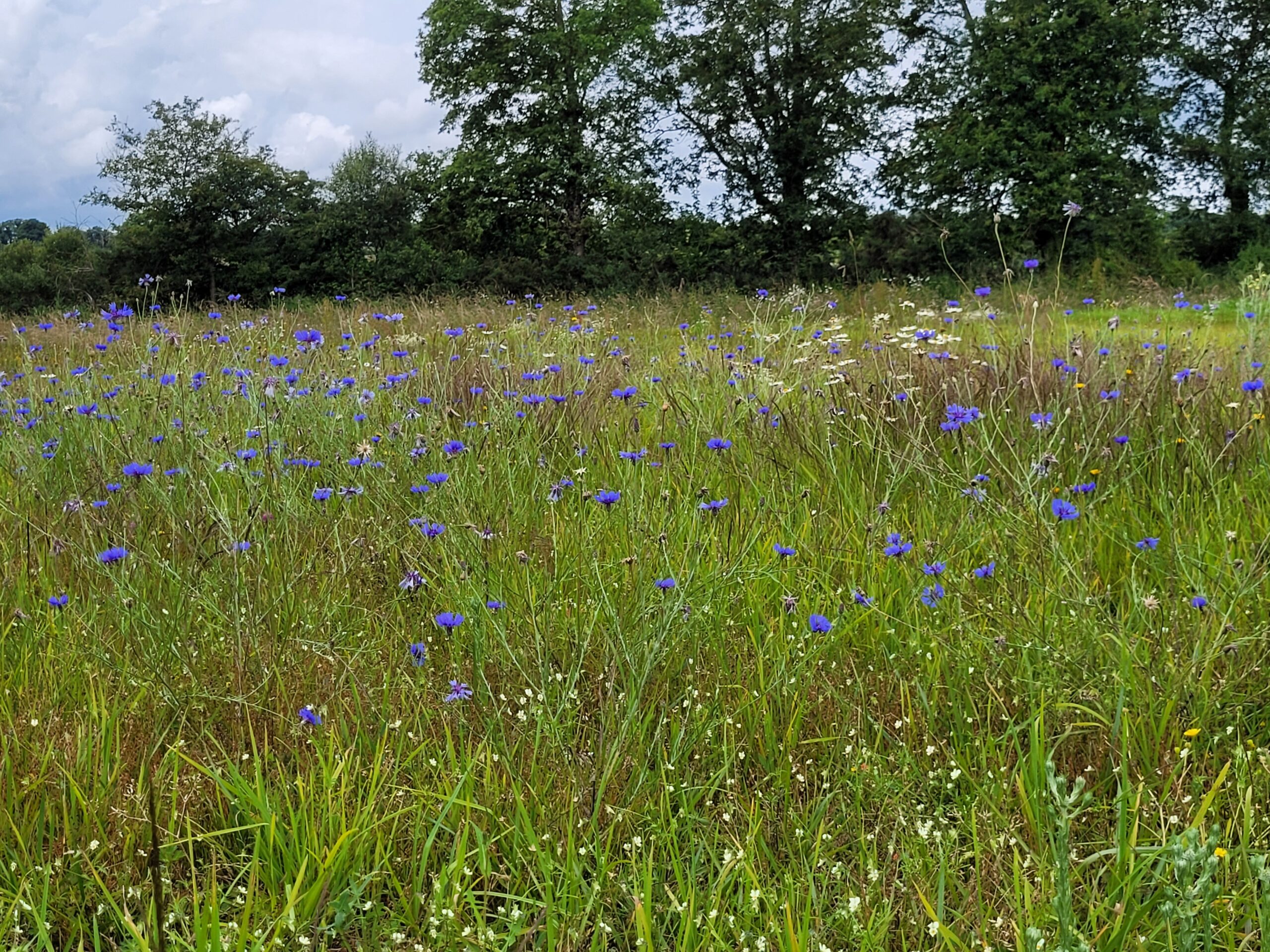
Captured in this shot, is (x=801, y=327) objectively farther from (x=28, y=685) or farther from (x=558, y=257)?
(x=558, y=257)

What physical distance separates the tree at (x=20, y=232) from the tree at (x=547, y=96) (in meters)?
12.7

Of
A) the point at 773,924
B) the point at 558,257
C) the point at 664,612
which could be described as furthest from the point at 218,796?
the point at 558,257

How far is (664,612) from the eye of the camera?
5.01 feet

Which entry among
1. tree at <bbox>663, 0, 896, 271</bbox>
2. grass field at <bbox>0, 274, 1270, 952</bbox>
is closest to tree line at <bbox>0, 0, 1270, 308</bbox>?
tree at <bbox>663, 0, 896, 271</bbox>

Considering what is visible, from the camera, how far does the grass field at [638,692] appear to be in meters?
1.16

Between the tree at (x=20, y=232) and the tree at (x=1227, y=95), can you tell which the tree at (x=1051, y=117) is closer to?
the tree at (x=1227, y=95)

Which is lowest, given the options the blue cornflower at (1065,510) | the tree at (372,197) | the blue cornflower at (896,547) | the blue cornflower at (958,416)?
the blue cornflower at (896,547)

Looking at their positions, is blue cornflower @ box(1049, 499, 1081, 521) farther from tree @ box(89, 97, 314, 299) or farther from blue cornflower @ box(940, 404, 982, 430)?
tree @ box(89, 97, 314, 299)

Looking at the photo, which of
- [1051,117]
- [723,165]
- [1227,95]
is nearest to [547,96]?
[723,165]

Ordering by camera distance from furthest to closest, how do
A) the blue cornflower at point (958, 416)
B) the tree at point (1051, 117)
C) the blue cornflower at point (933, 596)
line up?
the tree at point (1051, 117)
the blue cornflower at point (958, 416)
the blue cornflower at point (933, 596)

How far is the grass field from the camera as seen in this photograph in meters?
1.16

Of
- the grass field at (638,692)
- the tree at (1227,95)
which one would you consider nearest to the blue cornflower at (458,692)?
the grass field at (638,692)

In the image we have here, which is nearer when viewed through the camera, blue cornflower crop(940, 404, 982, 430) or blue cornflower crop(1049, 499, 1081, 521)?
blue cornflower crop(1049, 499, 1081, 521)

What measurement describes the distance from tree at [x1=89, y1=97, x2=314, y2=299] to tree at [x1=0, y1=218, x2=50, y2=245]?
5316 mm
